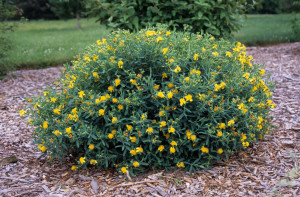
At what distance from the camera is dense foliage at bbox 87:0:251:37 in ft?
16.0

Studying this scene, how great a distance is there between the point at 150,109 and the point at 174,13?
2727 mm

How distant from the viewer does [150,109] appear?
104 inches

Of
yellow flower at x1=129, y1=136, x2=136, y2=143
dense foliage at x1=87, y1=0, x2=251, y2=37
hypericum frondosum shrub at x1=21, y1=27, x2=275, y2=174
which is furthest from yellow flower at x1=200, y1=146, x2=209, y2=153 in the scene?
dense foliage at x1=87, y1=0, x2=251, y2=37

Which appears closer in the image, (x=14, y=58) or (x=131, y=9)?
(x=131, y=9)

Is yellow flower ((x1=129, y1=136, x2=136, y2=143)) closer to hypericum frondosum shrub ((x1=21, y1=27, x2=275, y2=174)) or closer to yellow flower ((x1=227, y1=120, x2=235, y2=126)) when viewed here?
hypericum frondosum shrub ((x1=21, y1=27, x2=275, y2=174))

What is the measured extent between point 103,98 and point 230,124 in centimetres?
104

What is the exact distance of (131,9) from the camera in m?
4.93

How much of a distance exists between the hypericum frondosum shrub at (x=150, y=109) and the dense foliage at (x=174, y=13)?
2168 millimetres

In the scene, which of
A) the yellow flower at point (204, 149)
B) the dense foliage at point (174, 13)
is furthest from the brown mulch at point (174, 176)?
the dense foliage at point (174, 13)

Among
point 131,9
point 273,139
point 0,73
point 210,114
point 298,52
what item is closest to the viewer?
point 210,114

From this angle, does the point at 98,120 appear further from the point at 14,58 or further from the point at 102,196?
the point at 14,58

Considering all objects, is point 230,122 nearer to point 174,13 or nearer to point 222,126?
point 222,126

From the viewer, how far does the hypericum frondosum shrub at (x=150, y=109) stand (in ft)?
8.04

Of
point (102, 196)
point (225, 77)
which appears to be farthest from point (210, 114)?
point (102, 196)
